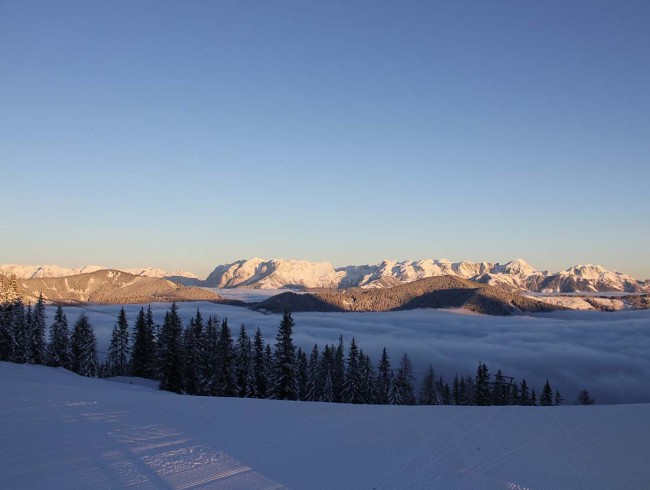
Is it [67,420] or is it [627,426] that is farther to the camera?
[627,426]

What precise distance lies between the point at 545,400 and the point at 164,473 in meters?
71.1

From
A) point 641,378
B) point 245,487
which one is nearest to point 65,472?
point 245,487

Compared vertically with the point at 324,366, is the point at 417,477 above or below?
above

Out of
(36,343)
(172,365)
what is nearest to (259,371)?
(172,365)

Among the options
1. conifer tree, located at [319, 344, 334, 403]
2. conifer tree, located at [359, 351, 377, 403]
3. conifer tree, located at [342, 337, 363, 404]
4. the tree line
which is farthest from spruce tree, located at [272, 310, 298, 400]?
conifer tree, located at [319, 344, 334, 403]

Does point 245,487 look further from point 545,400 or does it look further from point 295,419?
point 545,400

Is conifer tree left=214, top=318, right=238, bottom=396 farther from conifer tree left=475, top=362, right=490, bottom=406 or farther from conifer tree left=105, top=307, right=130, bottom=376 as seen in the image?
conifer tree left=475, top=362, right=490, bottom=406

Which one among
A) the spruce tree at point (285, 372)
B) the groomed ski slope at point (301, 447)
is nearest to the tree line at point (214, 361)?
the spruce tree at point (285, 372)

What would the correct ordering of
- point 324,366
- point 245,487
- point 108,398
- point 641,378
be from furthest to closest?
point 641,378 < point 324,366 < point 108,398 < point 245,487

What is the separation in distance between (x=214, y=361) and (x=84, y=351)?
66.6 ft

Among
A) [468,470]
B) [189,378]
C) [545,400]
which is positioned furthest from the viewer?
[545,400]

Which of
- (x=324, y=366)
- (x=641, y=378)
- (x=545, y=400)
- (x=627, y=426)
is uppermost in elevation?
(x=627, y=426)

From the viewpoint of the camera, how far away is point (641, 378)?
191 meters

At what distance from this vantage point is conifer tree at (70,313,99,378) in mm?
58344
